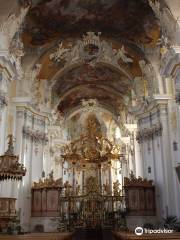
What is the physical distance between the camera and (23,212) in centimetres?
1658

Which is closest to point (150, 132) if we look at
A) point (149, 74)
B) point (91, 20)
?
point (149, 74)

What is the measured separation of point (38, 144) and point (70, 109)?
9.88m

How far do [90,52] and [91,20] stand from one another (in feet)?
8.46

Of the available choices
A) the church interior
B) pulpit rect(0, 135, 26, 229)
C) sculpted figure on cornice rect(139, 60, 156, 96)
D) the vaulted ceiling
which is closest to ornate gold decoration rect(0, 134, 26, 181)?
pulpit rect(0, 135, 26, 229)

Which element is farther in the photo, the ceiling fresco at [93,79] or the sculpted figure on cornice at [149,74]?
the ceiling fresco at [93,79]

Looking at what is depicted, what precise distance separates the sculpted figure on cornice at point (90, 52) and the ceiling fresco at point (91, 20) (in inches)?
20.2

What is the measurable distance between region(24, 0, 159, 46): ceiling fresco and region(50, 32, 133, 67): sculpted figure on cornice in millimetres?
514

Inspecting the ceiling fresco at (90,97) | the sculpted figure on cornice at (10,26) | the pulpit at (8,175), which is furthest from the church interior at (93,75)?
the ceiling fresco at (90,97)

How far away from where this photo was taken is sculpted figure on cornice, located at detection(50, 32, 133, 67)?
18734mm

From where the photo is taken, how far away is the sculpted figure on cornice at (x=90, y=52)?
1873 centimetres

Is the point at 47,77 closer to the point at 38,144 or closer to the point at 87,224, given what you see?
the point at 38,144

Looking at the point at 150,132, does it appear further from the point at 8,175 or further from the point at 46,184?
the point at 8,175

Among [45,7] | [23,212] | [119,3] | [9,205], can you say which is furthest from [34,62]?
[9,205]

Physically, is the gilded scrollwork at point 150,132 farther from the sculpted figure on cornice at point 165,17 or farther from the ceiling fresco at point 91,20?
the sculpted figure on cornice at point 165,17
